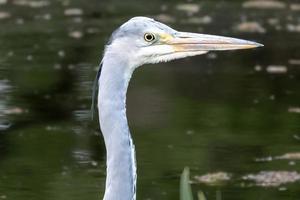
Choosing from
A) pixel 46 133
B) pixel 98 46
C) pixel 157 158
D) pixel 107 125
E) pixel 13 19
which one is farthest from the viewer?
pixel 13 19

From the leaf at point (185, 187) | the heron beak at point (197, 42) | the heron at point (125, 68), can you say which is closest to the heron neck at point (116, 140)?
the heron at point (125, 68)

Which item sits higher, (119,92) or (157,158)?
(119,92)

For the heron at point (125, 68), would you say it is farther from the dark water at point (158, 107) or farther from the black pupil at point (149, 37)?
the dark water at point (158, 107)

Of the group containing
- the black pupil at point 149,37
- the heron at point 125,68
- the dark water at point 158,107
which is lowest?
the dark water at point 158,107

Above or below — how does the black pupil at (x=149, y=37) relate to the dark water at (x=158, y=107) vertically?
above

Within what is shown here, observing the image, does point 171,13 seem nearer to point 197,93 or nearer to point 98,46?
point 98,46

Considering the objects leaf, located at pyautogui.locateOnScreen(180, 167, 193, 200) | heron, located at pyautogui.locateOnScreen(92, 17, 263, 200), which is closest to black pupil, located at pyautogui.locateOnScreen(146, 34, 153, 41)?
heron, located at pyautogui.locateOnScreen(92, 17, 263, 200)

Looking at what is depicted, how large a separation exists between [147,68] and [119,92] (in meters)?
6.23

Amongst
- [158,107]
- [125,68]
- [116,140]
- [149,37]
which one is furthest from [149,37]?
[158,107]

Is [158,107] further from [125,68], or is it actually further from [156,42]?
[125,68]

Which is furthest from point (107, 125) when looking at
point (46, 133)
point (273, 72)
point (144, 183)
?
point (273, 72)

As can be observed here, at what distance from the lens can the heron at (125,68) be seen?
3.45 meters

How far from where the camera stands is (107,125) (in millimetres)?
3475

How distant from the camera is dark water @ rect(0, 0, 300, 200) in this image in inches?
253
